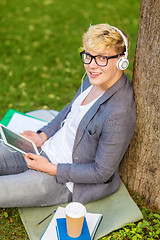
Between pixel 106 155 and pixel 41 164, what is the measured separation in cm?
58

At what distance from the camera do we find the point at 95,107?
2.74 meters

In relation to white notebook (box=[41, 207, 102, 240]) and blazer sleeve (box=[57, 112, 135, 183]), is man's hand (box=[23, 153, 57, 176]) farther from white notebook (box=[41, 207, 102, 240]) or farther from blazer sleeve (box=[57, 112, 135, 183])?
white notebook (box=[41, 207, 102, 240])

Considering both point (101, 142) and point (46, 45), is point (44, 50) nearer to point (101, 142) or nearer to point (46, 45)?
point (46, 45)

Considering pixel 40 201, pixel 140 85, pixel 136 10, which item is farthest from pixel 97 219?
pixel 136 10

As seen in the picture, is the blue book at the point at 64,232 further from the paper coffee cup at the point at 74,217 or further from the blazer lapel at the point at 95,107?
the blazer lapel at the point at 95,107

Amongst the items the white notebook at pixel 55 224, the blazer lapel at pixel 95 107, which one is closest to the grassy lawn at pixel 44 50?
the white notebook at pixel 55 224

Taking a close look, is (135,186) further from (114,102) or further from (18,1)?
(18,1)

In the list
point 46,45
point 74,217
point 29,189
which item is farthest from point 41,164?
point 46,45

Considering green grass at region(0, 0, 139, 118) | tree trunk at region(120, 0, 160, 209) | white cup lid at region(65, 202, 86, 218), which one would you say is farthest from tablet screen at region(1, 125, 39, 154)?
green grass at region(0, 0, 139, 118)

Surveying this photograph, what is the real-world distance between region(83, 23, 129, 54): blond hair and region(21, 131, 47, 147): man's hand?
114 centimetres

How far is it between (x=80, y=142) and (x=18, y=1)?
6.93 metres

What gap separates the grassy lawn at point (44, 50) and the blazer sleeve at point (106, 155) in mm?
575

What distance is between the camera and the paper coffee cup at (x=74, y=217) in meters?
2.43

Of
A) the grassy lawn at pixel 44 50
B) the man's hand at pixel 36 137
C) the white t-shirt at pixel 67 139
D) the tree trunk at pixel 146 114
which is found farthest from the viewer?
the grassy lawn at pixel 44 50
